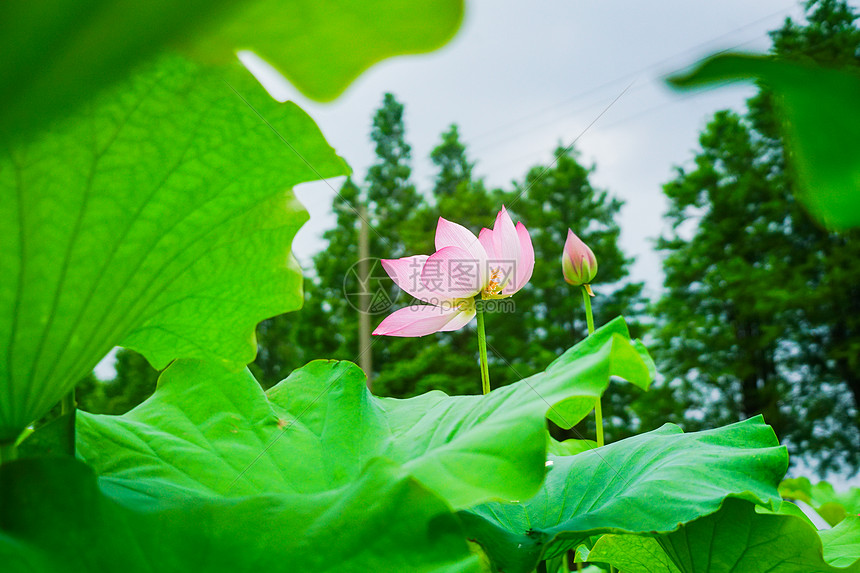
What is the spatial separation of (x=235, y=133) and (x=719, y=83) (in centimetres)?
27

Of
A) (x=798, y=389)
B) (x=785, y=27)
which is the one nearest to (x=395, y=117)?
(x=785, y=27)

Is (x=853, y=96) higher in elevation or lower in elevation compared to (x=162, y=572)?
higher

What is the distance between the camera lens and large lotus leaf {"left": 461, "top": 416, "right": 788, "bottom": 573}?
1.13 ft

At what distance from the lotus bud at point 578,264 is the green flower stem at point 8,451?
0.55 meters

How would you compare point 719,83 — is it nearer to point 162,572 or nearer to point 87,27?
point 87,27

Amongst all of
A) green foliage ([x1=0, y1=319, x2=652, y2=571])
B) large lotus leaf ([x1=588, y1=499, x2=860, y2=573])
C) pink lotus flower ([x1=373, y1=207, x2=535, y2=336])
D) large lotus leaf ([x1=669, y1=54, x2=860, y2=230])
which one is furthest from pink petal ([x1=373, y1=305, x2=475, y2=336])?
large lotus leaf ([x1=669, y1=54, x2=860, y2=230])

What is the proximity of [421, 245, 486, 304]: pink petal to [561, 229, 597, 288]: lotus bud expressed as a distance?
0.17 meters

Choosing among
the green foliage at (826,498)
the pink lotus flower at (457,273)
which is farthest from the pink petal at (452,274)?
the green foliage at (826,498)

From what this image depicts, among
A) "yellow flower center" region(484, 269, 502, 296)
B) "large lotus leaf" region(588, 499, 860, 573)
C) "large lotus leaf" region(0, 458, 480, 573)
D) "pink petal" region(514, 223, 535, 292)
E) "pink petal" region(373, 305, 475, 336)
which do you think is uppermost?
"pink petal" region(514, 223, 535, 292)

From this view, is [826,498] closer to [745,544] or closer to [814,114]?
[745,544]

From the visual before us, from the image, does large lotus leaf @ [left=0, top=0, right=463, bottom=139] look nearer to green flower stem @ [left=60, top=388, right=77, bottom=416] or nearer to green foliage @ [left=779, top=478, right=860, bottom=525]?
green flower stem @ [left=60, top=388, right=77, bottom=416]

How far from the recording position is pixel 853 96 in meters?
0.07

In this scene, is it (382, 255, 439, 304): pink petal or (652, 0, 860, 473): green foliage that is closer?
(382, 255, 439, 304): pink petal

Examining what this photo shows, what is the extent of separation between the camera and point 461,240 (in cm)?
59
